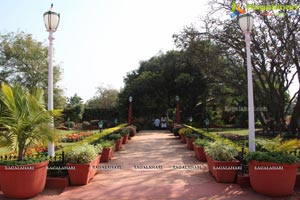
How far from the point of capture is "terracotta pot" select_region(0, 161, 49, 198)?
199 inches

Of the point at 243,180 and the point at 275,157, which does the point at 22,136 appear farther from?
the point at 275,157

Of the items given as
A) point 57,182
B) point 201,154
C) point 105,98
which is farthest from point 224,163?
point 105,98

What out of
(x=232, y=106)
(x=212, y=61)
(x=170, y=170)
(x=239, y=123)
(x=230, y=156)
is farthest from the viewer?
(x=232, y=106)

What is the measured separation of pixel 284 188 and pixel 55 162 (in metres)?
4.72

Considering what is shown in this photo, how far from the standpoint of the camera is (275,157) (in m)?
5.30

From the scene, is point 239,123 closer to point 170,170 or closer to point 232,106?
point 232,106

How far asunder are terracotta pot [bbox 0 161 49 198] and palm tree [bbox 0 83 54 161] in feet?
1.33

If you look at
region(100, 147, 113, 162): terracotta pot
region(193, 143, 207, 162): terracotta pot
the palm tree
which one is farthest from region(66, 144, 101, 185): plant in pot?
region(193, 143, 207, 162): terracotta pot

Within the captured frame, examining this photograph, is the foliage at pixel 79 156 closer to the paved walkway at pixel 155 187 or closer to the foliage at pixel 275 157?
→ the paved walkway at pixel 155 187

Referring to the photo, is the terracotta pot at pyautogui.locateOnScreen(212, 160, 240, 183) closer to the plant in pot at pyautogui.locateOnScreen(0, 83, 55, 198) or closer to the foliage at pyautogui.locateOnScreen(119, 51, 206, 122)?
the plant in pot at pyautogui.locateOnScreen(0, 83, 55, 198)

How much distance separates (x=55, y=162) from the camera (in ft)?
20.1

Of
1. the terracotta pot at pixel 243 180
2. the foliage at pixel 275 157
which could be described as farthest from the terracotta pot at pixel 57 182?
the foliage at pixel 275 157

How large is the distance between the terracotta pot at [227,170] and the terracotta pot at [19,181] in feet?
12.6

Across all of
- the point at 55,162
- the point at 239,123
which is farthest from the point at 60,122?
the point at 239,123
